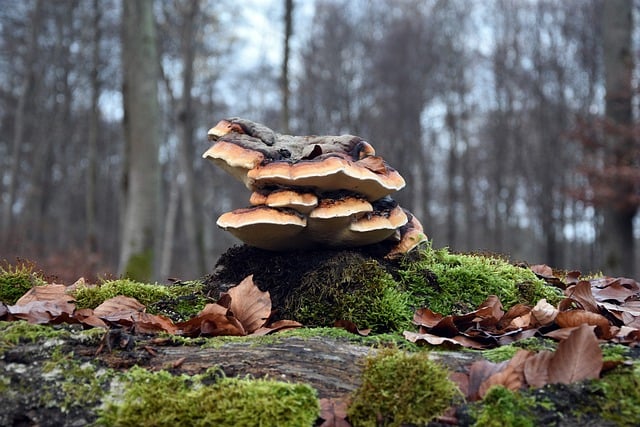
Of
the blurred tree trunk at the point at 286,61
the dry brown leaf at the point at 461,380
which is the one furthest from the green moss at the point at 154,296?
the blurred tree trunk at the point at 286,61

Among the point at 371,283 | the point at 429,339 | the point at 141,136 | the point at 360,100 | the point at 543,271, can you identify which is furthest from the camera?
the point at 360,100

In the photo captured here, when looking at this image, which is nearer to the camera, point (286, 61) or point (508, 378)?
point (508, 378)

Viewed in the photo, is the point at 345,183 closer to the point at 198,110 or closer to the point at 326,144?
the point at 326,144

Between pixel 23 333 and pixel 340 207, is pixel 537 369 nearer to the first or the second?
pixel 340 207

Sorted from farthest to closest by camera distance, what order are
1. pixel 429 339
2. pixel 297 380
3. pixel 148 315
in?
pixel 148 315, pixel 429 339, pixel 297 380

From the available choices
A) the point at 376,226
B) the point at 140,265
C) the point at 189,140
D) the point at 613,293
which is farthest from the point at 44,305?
the point at 189,140

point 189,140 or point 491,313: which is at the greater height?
point 189,140

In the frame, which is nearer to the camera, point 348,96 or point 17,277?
point 17,277

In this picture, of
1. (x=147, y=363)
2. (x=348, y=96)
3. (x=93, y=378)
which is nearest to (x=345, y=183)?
(x=147, y=363)
